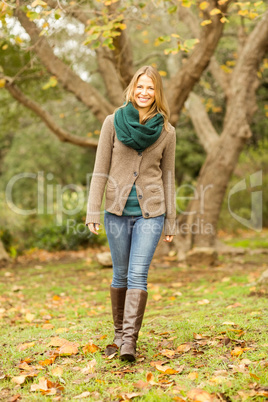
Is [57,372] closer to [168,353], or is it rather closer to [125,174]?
[168,353]

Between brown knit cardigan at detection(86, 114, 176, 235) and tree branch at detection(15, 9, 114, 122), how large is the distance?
4.10 m

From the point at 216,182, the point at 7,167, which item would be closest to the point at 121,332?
the point at 216,182

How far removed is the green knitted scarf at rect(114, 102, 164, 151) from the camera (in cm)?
288

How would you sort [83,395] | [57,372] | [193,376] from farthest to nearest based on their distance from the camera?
[57,372] → [193,376] → [83,395]

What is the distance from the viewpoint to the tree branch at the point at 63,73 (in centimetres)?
658

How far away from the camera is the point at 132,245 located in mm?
2994

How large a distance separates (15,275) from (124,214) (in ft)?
16.1

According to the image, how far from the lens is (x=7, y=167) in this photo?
59.8ft

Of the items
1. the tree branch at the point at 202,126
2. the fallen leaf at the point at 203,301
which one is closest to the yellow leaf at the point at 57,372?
the fallen leaf at the point at 203,301

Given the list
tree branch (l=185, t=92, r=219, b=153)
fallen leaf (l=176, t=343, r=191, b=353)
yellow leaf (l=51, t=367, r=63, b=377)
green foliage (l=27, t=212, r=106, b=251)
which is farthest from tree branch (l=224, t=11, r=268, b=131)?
yellow leaf (l=51, t=367, r=63, b=377)

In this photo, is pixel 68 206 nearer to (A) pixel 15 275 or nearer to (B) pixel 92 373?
(A) pixel 15 275

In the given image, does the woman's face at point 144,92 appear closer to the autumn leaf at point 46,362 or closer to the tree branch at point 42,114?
the autumn leaf at point 46,362

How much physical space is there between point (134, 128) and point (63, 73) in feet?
15.9

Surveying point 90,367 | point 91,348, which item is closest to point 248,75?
point 91,348
